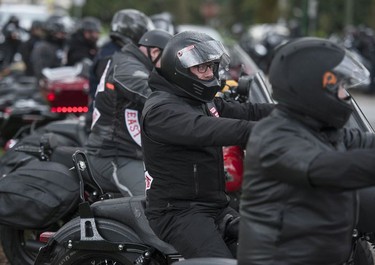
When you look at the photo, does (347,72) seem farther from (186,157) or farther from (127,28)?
(127,28)

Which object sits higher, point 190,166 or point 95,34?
point 190,166

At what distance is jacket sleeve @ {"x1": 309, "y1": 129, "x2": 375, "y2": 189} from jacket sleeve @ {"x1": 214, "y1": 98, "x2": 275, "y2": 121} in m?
1.66

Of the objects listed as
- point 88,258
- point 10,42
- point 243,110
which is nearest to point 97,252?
point 88,258

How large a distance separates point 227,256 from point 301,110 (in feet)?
3.93

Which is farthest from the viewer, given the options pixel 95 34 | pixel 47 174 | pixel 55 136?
pixel 95 34

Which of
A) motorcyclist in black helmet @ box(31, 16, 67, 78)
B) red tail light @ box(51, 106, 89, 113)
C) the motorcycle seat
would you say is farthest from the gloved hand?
motorcyclist in black helmet @ box(31, 16, 67, 78)

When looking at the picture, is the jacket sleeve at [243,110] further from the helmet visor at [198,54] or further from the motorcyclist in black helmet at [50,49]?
the motorcyclist in black helmet at [50,49]

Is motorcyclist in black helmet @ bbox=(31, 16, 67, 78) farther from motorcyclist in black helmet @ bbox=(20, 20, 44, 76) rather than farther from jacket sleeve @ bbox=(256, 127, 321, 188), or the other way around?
jacket sleeve @ bbox=(256, 127, 321, 188)

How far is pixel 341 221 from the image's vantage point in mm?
3471

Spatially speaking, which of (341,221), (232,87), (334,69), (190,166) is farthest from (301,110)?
(232,87)

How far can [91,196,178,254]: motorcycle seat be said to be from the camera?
184 inches

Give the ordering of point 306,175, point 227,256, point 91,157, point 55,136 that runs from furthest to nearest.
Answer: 1. point 55,136
2. point 91,157
3. point 227,256
4. point 306,175

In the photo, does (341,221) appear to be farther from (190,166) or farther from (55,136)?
(55,136)

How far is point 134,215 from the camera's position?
190 inches
